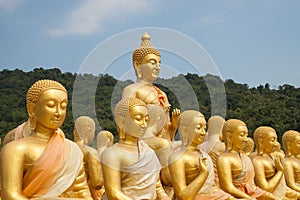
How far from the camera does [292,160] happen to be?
34.1ft

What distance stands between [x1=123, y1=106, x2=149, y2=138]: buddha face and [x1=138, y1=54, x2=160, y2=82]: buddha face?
174cm

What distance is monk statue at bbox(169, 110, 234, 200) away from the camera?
6.66 metres

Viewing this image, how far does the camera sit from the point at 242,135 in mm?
8250

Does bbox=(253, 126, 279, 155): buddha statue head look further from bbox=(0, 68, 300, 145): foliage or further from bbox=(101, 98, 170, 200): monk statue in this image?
bbox=(101, 98, 170, 200): monk statue

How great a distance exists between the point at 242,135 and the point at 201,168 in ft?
6.14

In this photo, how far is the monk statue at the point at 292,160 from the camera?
10.1 meters

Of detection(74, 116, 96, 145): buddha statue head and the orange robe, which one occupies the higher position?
detection(74, 116, 96, 145): buddha statue head

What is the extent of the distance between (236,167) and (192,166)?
1367 millimetres

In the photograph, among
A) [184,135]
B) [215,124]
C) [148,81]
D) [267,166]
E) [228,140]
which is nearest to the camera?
[184,135]

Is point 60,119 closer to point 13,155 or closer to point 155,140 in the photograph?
point 13,155

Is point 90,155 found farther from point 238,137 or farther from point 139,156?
point 238,137

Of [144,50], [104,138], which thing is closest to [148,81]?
[144,50]

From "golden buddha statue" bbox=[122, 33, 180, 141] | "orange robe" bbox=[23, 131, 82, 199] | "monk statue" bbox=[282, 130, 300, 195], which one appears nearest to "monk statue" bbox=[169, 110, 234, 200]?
"golden buddha statue" bbox=[122, 33, 180, 141]

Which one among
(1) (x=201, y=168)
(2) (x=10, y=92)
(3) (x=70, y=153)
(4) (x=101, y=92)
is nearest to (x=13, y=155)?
(3) (x=70, y=153)
